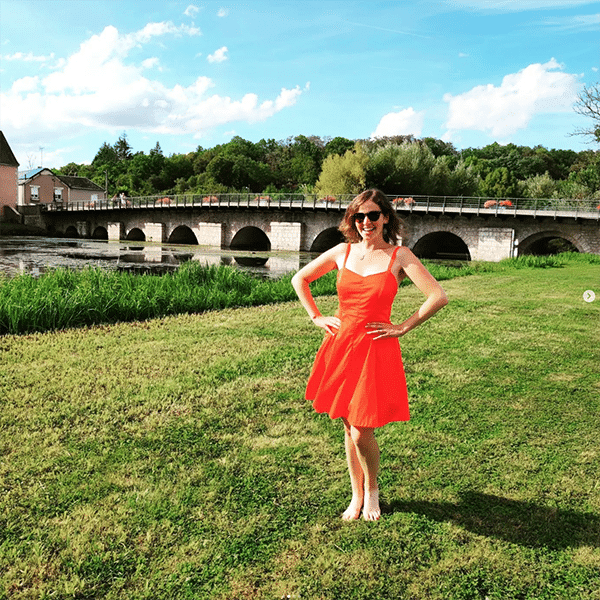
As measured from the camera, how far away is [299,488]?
12.5 ft

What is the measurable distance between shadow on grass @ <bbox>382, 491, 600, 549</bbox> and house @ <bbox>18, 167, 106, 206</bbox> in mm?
72659

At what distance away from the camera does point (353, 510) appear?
3471mm

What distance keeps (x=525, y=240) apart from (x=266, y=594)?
116 ft

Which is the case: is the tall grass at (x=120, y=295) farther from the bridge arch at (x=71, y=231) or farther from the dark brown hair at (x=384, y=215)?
the bridge arch at (x=71, y=231)

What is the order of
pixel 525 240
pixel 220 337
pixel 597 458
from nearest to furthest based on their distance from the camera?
1. pixel 597 458
2. pixel 220 337
3. pixel 525 240

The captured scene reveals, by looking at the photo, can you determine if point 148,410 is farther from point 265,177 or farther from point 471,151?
point 471,151

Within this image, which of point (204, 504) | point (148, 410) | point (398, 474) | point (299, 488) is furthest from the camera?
point (148, 410)

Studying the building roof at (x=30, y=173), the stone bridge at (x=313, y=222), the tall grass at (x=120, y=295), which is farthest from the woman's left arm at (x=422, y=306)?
the building roof at (x=30, y=173)

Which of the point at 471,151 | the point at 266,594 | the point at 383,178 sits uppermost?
the point at 471,151

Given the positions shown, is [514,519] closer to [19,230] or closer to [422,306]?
[422,306]

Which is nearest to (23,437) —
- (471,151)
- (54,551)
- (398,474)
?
(54,551)

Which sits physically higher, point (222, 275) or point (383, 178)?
point (383, 178)

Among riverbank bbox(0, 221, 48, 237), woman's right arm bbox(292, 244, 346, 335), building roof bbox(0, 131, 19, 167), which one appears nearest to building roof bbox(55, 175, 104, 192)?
building roof bbox(0, 131, 19, 167)

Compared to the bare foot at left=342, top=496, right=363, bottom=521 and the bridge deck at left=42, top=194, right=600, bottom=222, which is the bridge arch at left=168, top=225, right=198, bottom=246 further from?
the bare foot at left=342, top=496, right=363, bottom=521
